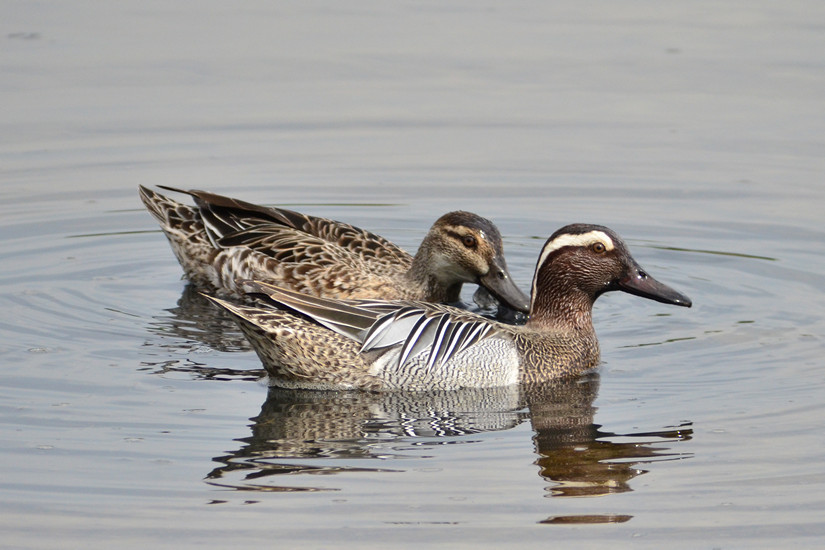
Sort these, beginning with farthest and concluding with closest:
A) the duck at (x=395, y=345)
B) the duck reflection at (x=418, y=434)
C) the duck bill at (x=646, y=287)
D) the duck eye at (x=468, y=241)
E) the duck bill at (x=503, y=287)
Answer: the duck eye at (x=468, y=241)
the duck bill at (x=503, y=287)
the duck bill at (x=646, y=287)
the duck at (x=395, y=345)
the duck reflection at (x=418, y=434)

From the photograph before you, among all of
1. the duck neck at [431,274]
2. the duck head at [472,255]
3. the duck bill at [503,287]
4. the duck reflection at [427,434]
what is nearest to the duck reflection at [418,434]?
the duck reflection at [427,434]

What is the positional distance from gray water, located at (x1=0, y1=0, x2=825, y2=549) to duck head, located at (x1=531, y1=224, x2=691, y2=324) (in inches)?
18.2

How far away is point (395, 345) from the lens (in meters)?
8.91

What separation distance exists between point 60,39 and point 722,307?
865 centimetres

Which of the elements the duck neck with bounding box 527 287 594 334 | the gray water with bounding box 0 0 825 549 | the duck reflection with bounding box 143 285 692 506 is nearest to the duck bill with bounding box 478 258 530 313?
the gray water with bounding box 0 0 825 549

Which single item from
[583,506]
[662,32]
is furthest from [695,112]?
[583,506]

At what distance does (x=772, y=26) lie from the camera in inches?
643

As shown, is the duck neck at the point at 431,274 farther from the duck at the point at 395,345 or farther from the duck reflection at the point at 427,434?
the duck reflection at the point at 427,434

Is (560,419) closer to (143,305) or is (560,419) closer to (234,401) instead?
(234,401)

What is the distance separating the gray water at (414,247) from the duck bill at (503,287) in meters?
0.60

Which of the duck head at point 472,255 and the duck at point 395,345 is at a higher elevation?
the duck head at point 472,255

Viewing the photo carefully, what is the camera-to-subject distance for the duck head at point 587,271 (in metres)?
9.39

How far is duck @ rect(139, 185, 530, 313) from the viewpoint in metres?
10.6

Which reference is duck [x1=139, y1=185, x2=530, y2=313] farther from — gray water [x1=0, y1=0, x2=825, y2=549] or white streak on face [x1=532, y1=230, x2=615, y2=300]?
white streak on face [x1=532, y1=230, x2=615, y2=300]
